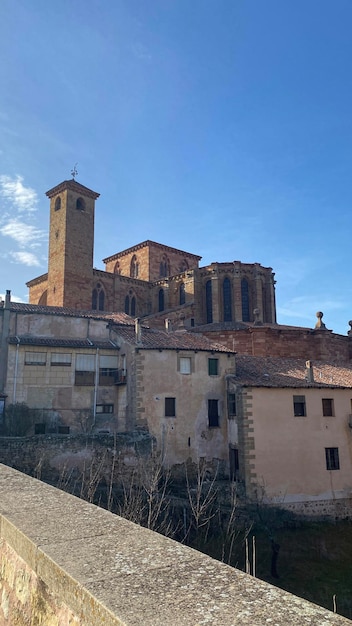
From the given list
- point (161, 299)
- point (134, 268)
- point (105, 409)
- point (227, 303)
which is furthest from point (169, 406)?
point (134, 268)

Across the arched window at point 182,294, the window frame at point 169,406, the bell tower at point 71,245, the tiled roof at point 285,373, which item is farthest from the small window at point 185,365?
the bell tower at point 71,245

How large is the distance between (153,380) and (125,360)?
8.13ft

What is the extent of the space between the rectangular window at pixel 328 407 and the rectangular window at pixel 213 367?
570 centimetres

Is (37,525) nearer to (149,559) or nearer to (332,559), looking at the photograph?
(149,559)

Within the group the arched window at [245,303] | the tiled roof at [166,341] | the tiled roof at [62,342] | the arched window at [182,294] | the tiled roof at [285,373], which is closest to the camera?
the tiled roof at [285,373]

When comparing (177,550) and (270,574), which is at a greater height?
(177,550)

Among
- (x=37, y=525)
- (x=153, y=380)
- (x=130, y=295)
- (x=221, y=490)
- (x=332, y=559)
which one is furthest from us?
(x=130, y=295)

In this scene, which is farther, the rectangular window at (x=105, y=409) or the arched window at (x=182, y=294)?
the arched window at (x=182, y=294)

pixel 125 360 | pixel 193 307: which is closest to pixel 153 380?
pixel 125 360

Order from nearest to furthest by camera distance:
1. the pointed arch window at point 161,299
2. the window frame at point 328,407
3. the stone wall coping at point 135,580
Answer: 1. the stone wall coping at point 135,580
2. the window frame at point 328,407
3. the pointed arch window at point 161,299

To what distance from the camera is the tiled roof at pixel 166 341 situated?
2366 centimetres

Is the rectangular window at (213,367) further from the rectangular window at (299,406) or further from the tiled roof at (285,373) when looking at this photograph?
the rectangular window at (299,406)

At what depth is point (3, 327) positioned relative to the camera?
2412cm

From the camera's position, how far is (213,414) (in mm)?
23938
